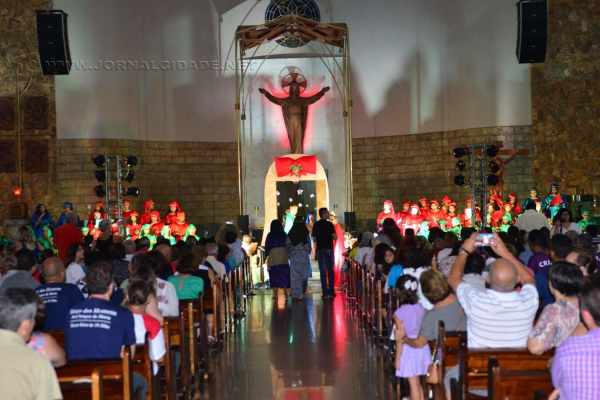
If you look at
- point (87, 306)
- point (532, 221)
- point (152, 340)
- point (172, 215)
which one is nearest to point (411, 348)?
point (152, 340)

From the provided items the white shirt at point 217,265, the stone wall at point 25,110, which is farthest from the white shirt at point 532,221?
the stone wall at point 25,110

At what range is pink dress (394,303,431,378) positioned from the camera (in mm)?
6934

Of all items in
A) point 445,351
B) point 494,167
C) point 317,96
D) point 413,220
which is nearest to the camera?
point 445,351

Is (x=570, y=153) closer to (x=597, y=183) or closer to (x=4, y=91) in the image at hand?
(x=597, y=183)

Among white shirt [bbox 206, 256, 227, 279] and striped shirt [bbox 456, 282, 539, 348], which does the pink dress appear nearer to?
striped shirt [bbox 456, 282, 539, 348]

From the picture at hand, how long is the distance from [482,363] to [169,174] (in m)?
19.2

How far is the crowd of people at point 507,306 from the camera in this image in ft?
13.1

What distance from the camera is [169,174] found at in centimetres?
2397

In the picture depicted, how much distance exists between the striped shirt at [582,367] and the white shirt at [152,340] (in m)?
2.99

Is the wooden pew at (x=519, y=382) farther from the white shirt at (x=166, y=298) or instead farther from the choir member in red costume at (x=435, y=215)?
the choir member in red costume at (x=435, y=215)

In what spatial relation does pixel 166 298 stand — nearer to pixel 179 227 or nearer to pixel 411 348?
pixel 411 348

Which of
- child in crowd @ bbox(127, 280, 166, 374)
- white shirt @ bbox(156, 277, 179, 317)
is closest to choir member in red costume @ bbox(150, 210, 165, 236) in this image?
white shirt @ bbox(156, 277, 179, 317)

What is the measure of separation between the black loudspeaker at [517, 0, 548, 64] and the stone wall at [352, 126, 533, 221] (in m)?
4.59

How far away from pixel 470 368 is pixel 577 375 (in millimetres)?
1499
